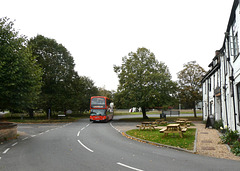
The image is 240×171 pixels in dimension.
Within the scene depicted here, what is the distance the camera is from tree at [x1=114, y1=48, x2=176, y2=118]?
1370 inches

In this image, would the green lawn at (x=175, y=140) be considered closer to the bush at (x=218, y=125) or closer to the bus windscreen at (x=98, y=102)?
the bush at (x=218, y=125)

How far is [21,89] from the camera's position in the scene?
14422 millimetres

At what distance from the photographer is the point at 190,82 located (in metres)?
38.5

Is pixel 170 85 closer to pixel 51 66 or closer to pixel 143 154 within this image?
pixel 51 66

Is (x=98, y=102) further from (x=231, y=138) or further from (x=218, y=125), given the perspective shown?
(x=231, y=138)

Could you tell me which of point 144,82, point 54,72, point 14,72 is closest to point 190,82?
point 144,82

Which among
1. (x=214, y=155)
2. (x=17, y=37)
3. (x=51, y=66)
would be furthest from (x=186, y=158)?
(x=51, y=66)

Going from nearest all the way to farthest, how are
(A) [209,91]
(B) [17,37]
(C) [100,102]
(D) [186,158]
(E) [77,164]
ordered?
1. (E) [77,164]
2. (D) [186,158]
3. (B) [17,37]
4. (A) [209,91]
5. (C) [100,102]

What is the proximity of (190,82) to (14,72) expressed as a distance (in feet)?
104

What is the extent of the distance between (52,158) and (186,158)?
17.7ft

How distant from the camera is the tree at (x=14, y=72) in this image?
1363 cm

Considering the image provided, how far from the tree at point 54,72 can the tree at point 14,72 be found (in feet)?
71.0

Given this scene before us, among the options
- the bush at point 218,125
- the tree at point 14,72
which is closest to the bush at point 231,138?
the bush at point 218,125

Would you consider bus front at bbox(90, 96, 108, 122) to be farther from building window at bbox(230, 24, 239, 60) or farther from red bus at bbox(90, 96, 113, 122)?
building window at bbox(230, 24, 239, 60)
